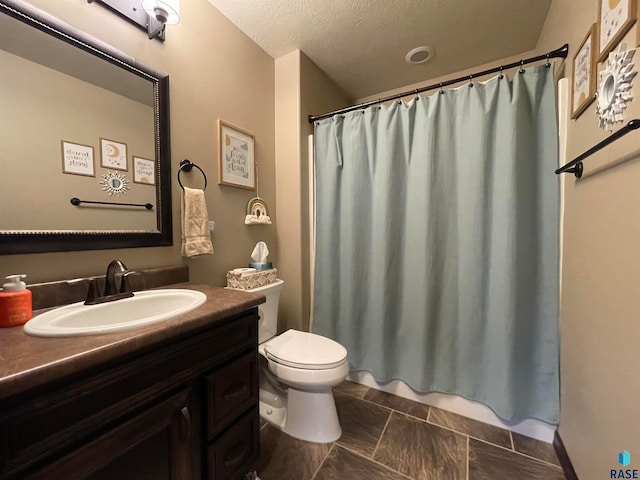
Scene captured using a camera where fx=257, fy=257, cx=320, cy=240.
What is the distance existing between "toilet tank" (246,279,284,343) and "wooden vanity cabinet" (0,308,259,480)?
0.46 m

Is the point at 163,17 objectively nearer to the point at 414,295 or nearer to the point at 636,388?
the point at 414,295

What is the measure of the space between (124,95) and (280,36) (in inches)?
42.2

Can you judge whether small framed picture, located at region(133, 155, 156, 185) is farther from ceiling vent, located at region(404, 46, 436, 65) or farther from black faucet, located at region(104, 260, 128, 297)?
ceiling vent, located at region(404, 46, 436, 65)

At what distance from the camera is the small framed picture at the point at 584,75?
0.93m

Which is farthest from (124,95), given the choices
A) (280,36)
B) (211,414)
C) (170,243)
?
(211,414)

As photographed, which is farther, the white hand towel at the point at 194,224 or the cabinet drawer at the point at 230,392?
the white hand towel at the point at 194,224

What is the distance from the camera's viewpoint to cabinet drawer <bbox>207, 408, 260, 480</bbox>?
85 cm

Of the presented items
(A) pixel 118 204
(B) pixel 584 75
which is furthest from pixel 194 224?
(B) pixel 584 75

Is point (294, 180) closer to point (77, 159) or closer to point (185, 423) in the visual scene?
point (77, 159)

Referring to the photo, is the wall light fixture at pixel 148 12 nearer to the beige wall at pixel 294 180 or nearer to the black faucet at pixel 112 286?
the beige wall at pixel 294 180

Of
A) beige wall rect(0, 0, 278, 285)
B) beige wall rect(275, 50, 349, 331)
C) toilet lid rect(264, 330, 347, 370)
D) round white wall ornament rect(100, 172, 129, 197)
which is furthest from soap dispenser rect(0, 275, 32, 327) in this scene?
beige wall rect(275, 50, 349, 331)

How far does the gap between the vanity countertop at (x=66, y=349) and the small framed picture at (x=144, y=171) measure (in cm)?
67

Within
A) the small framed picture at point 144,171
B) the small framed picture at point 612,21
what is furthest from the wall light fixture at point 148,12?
the small framed picture at point 612,21

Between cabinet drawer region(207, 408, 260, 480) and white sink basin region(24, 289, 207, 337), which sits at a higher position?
white sink basin region(24, 289, 207, 337)
